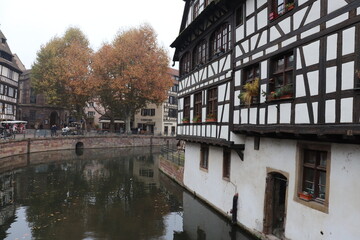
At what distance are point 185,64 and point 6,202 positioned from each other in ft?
40.5

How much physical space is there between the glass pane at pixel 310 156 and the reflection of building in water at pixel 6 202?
1040cm

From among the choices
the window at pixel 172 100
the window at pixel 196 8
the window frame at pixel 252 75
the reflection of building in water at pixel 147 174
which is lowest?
the reflection of building in water at pixel 147 174

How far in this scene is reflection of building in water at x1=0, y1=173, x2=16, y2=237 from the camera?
40.7 feet

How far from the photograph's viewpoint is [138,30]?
45.4 m

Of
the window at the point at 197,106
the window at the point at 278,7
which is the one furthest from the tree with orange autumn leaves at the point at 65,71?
the window at the point at 278,7

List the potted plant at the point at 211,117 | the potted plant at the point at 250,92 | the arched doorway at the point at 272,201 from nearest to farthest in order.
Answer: the arched doorway at the point at 272,201
the potted plant at the point at 250,92
the potted plant at the point at 211,117

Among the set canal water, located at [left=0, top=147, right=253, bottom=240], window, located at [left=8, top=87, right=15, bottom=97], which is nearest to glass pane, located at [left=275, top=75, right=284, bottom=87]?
canal water, located at [left=0, top=147, right=253, bottom=240]

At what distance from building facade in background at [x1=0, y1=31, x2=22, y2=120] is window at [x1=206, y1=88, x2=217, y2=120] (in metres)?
36.0

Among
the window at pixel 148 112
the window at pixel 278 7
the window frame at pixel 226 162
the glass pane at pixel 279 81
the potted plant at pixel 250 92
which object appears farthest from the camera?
the window at pixel 148 112

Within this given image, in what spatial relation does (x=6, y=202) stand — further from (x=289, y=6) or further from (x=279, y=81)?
(x=289, y=6)

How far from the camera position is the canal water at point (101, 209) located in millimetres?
11477

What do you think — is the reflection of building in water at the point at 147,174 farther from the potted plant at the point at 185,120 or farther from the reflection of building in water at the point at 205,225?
the reflection of building in water at the point at 205,225

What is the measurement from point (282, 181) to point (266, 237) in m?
1.92

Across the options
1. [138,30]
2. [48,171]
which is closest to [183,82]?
[48,171]
